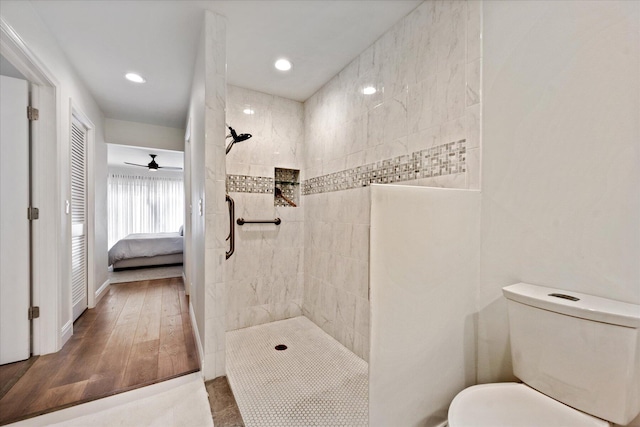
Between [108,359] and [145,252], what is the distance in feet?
11.5

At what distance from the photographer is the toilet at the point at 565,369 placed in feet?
2.89

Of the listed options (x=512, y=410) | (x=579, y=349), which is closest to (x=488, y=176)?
(x=579, y=349)

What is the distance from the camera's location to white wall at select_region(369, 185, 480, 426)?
113cm

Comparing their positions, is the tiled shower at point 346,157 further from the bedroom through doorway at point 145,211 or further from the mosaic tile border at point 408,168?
the bedroom through doorway at point 145,211

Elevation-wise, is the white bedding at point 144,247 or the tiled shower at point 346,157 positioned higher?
the tiled shower at point 346,157

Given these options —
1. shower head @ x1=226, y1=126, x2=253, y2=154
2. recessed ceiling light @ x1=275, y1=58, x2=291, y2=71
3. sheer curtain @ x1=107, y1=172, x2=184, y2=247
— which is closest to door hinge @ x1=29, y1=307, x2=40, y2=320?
shower head @ x1=226, y1=126, x2=253, y2=154

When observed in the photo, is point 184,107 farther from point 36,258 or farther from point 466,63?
point 466,63

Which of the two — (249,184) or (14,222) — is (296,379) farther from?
(14,222)

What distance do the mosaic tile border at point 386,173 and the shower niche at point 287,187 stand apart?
4.1 inches

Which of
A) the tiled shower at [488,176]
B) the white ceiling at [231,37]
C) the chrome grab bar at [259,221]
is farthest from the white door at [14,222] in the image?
the tiled shower at [488,176]

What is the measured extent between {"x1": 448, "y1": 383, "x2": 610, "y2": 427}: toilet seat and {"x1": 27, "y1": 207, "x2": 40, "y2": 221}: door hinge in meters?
2.91

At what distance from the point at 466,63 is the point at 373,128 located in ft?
2.48

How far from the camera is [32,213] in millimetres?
1976

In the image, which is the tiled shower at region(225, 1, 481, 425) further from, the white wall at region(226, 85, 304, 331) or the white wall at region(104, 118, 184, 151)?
the white wall at region(104, 118, 184, 151)
